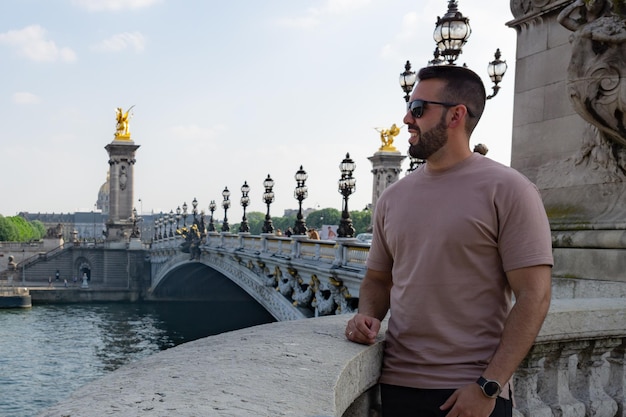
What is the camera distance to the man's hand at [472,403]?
100 inches

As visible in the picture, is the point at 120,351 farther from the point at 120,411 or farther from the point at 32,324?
the point at 120,411

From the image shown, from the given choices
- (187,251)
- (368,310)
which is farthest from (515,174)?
(187,251)

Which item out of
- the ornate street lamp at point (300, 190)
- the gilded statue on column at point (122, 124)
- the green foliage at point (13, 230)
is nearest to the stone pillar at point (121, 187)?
the gilded statue on column at point (122, 124)

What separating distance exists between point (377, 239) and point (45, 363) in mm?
34152

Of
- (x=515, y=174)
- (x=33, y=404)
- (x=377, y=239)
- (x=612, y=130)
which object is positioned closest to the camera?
(x=515, y=174)

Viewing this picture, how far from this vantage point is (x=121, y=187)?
247 ft

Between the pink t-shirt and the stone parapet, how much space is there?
305 mm

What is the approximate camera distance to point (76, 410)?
6.75ft

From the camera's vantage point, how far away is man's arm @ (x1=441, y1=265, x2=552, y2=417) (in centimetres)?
254

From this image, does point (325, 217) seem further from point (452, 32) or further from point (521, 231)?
point (521, 231)

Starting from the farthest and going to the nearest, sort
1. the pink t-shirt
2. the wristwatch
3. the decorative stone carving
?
the decorative stone carving → the pink t-shirt → the wristwatch

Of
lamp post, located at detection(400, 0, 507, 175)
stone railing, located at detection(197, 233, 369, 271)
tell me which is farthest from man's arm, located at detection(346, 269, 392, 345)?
stone railing, located at detection(197, 233, 369, 271)

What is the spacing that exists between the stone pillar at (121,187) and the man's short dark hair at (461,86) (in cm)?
7421

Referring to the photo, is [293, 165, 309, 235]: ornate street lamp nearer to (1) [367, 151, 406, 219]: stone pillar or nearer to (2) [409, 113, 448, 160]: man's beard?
(2) [409, 113, 448, 160]: man's beard
